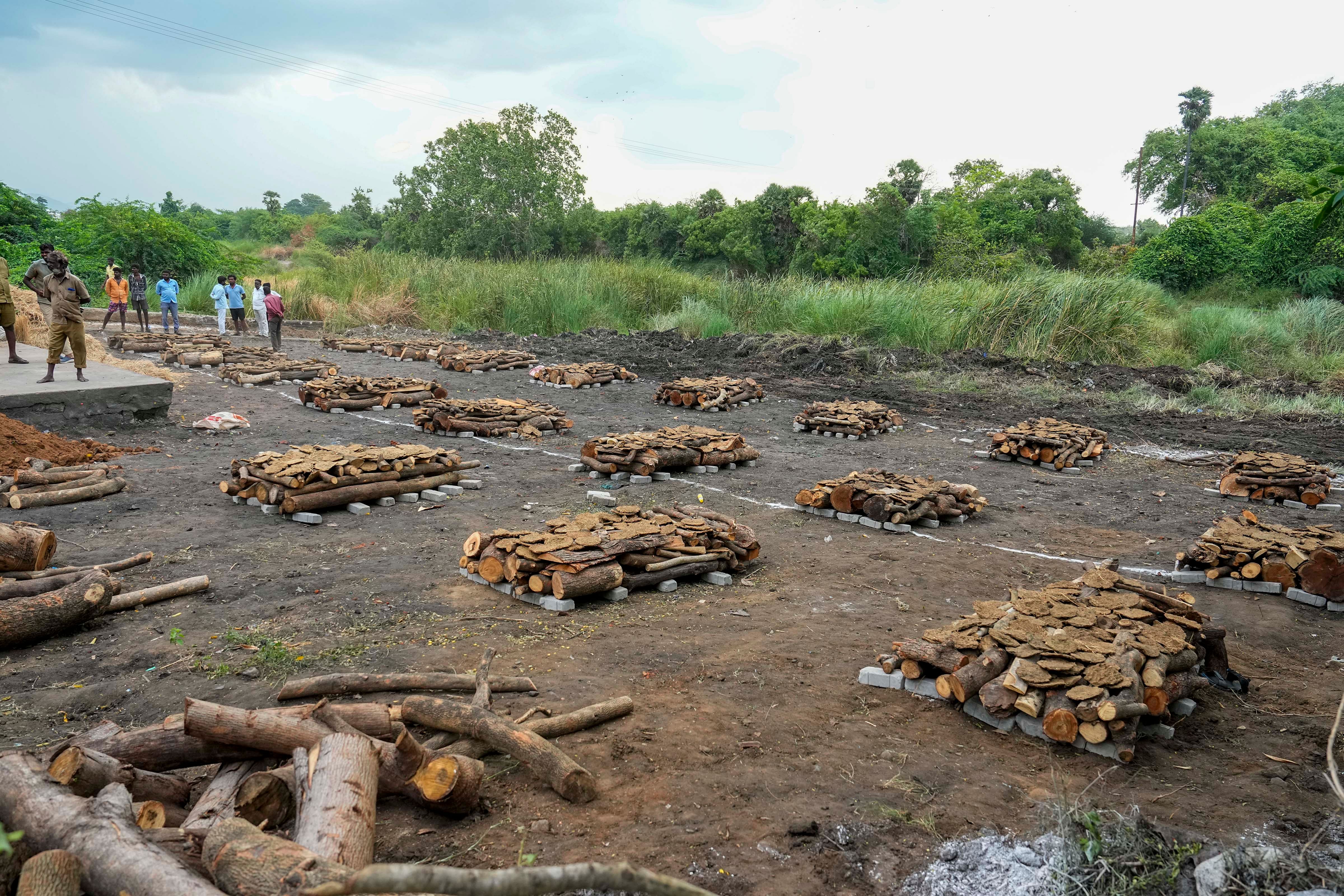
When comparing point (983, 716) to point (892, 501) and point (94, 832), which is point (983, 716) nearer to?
point (94, 832)

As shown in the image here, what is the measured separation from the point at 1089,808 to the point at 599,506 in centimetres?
511

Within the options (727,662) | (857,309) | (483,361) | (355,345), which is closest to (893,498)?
(727,662)

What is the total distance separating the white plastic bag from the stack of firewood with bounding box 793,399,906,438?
24.3ft

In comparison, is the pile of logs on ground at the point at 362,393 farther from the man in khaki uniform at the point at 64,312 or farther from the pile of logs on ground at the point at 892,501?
the pile of logs on ground at the point at 892,501

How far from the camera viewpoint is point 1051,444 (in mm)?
9891

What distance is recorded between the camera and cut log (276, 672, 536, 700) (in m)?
3.66

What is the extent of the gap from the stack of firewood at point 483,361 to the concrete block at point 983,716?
1394cm

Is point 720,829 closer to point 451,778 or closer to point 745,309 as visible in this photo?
point 451,778

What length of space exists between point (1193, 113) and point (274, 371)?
1697 inches

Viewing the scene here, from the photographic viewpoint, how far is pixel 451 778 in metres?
2.77

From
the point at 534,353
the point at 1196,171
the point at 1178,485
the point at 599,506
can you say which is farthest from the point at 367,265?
the point at 1196,171

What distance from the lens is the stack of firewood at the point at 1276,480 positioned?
796cm

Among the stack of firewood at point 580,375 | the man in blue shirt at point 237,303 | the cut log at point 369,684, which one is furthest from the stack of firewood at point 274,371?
the cut log at point 369,684

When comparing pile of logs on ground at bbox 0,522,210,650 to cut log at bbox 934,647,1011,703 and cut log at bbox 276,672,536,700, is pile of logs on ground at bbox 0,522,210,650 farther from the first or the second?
cut log at bbox 934,647,1011,703
